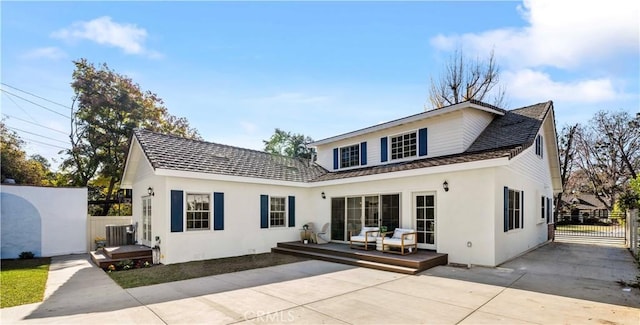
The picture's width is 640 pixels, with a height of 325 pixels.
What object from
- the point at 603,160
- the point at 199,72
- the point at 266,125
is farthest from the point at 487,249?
the point at 603,160

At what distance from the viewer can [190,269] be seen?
340 inches

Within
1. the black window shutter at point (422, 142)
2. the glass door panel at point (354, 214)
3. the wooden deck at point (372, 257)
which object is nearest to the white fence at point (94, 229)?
the wooden deck at point (372, 257)

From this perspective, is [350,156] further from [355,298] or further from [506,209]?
[355,298]

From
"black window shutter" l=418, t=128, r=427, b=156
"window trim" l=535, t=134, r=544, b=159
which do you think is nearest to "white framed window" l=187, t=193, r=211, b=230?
"black window shutter" l=418, t=128, r=427, b=156

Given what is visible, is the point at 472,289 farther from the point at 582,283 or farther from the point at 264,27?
the point at 264,27

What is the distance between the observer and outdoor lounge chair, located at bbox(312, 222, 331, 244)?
12125 millimetres

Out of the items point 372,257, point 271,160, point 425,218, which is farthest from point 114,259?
point 425,218

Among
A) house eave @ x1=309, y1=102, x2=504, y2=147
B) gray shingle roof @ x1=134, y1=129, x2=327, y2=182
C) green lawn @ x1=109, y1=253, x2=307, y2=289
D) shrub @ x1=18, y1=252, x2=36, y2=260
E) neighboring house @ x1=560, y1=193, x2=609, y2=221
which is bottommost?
neighboring house @ x1=560, y1=193, x2=609, y2=221

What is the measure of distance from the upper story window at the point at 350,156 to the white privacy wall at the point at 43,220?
10.7 metres

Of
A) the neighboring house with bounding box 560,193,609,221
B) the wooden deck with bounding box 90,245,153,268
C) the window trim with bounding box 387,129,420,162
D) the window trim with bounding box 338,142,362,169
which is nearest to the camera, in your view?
the wooden deck with bounding box 90,245,153,268

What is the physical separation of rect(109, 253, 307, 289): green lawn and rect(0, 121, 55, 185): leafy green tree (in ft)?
57.9

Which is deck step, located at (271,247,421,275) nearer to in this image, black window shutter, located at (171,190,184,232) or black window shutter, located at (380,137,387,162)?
black window shutter, located at (171,190,184,232)

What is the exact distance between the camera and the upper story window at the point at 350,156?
46.2 feet

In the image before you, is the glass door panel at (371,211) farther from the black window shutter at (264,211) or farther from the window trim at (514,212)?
the window trim at (514,212)
